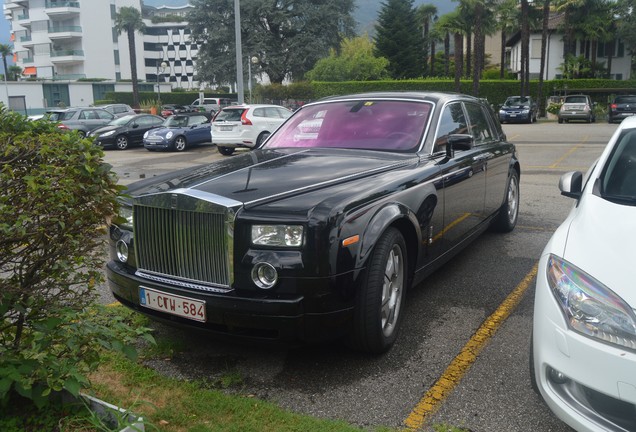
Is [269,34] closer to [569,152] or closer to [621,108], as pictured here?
[621,108]

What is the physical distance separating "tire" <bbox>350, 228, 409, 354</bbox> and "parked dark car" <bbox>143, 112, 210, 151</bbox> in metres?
18.3

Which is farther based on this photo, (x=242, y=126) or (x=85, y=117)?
(x=85, y=117)

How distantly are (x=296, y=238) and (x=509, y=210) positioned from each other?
4616mm

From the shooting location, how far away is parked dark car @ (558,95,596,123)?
3291cm

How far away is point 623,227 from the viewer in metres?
3.03

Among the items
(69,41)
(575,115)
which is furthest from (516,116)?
(69,41)

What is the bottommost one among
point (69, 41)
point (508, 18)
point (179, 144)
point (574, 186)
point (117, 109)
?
point (179, 144)

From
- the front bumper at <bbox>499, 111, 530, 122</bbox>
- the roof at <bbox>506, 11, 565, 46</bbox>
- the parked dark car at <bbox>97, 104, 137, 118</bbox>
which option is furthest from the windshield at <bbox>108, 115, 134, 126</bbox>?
the roof at <bbox>506, 11, 565, 46</bbox>

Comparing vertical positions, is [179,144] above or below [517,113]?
below

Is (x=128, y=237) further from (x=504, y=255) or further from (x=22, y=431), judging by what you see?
(x=504, y=255)

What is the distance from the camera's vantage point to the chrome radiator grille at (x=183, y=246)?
3424 millimetres

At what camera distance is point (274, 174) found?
4.10 meters

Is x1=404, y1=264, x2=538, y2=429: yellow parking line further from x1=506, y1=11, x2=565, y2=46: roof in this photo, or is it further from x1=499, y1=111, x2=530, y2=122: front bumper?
x1=506, y1=11, x2=565, y2=46: roof

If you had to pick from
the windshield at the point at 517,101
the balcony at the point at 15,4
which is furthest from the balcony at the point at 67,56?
the windshield at the point at 517,101
